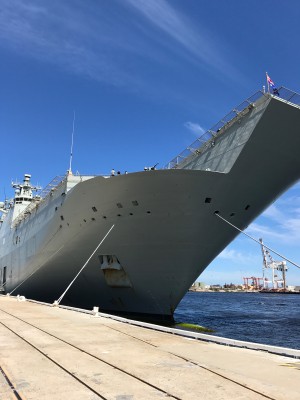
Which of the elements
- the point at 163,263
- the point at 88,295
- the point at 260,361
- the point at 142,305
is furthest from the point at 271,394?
the point at 88,295

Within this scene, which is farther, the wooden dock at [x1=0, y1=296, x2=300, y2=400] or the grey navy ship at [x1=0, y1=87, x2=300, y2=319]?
the grey navy ship at [x1=0, y1=87, x2=300, y2=319]

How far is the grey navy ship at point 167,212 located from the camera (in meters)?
12.1

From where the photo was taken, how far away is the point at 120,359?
527 centimetres

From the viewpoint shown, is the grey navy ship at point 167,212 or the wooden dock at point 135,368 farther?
the grey navy ship at point 167,212

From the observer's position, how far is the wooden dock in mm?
3750

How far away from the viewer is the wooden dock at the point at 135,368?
3.75 meters

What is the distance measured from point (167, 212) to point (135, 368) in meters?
9.52

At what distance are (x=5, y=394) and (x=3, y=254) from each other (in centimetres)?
3016

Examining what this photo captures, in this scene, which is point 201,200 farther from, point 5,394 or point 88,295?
point 5,394

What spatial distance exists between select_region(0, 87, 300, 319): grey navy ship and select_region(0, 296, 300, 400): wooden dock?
6.74 meters

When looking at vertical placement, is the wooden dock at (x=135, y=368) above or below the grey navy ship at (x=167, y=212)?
below

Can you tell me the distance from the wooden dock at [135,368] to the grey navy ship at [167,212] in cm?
674

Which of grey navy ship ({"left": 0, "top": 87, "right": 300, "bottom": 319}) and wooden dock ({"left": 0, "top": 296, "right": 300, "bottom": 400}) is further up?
grey navy ship ({"left": 0, "top": 87, "right": 300, "bottom": 319})

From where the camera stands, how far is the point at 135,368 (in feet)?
15.6
